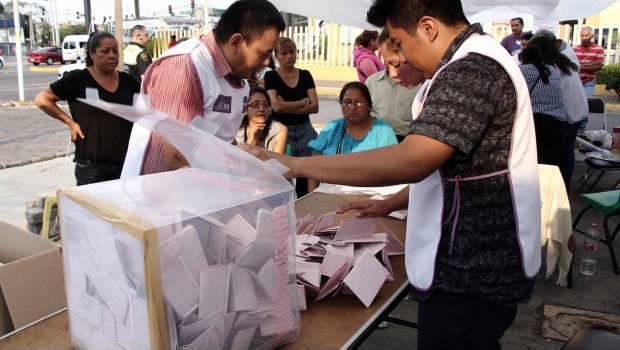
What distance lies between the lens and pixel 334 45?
15734 millimetres

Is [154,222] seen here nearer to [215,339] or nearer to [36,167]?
[215,339]

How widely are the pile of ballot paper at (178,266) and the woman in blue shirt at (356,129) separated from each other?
2174mm

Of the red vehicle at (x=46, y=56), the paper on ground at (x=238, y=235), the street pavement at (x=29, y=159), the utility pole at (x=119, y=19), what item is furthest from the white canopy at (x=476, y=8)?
the red vehicle at (x=46, y=56)

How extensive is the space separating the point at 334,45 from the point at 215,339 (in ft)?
50.3

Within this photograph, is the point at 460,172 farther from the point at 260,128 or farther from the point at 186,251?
the point at 260,128

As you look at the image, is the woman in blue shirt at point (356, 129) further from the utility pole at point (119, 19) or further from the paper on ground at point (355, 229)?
the utility pole at point (119, 19)

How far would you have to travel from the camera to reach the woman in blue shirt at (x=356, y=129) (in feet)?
10.8

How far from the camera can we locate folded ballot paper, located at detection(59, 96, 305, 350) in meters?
0.94

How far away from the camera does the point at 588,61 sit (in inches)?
316

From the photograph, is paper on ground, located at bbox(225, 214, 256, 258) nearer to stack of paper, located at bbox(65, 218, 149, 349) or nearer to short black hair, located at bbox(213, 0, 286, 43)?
stack of paper, located at bbox(65, 218, 149, 349)

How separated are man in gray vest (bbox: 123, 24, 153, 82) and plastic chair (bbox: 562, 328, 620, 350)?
21.5 ft

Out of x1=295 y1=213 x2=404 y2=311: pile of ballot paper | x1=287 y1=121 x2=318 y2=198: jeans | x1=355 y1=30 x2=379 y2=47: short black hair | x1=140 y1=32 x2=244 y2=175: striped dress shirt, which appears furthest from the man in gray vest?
x1=295 y1=213 x2=404 y2=311: pile of ballot paper

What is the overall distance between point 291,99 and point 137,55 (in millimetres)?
3778

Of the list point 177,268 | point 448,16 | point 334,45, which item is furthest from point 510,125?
point 334,45
